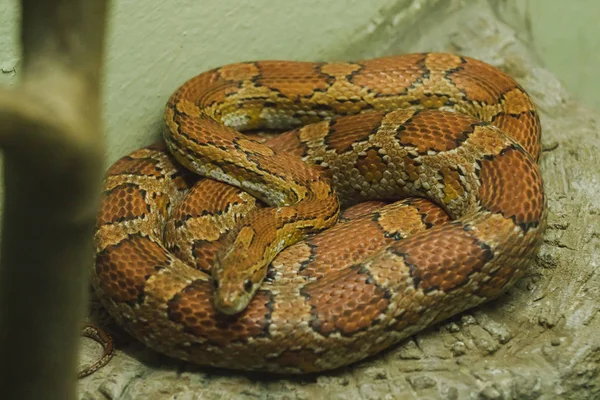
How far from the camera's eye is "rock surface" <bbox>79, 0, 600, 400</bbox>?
3.28 m

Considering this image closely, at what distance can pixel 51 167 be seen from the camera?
62.1 inches

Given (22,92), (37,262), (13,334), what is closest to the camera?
(22,92)

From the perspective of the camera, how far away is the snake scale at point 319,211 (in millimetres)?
3287

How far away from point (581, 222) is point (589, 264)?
31 cm

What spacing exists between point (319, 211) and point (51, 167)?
8.09 ft

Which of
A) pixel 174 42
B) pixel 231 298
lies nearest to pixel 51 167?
pixel 231 298

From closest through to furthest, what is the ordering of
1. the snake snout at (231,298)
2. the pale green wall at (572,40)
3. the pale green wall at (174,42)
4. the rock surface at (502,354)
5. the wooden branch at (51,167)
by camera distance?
1. the wooden branch at (51,167)
2. the snake snout at (231,298)
3. the rock surface at (502,354)
4. the pale green wall at (174,42)
5. the pale green wall at (572,40)

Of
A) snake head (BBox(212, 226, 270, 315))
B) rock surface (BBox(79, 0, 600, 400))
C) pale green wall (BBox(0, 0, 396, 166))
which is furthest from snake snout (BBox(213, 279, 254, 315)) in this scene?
pale green wall (BBox(0, 0, 396, 166))

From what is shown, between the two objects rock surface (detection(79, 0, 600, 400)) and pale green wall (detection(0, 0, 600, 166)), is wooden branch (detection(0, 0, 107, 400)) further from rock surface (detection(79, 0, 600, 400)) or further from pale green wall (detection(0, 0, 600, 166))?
pale green wall (detection(0, 0, 600, 166))

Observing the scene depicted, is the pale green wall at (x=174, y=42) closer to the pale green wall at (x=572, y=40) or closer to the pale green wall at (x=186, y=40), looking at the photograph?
the pale green wall at (x=186, y=40)

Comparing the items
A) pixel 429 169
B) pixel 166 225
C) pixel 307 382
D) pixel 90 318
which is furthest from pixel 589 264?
pixel 90 318

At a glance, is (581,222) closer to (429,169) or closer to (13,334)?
(429,169)

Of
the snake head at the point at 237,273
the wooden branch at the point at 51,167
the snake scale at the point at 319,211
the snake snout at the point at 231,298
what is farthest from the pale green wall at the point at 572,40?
the wooden branch at the point at 51,167

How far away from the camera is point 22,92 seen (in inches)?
60.2
